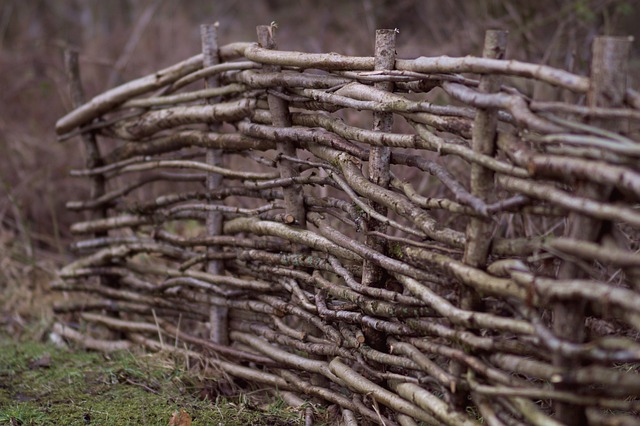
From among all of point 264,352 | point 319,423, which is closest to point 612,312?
point 319,423

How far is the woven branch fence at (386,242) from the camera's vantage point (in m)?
1.64

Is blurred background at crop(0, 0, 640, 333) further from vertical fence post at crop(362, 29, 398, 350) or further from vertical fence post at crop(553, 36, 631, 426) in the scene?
vertical fence post at crop(553, 36, 631, 426)

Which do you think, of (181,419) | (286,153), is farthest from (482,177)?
(181,419)

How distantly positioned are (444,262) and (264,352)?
1.14 meters

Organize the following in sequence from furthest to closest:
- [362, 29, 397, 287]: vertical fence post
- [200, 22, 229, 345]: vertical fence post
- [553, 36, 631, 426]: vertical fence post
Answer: [200, 22, 229, 345]: vertical fence post
[362, 29, 397, 287]: vertical fence post
[553, 36, 631, 426]: vertical fence post

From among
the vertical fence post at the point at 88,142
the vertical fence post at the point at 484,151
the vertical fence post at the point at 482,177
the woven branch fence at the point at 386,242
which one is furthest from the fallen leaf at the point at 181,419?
the vertical fence post at the point at 88,142

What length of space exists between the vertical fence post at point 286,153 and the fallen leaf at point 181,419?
0.83m

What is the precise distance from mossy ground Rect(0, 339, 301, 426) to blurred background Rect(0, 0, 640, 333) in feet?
2.50

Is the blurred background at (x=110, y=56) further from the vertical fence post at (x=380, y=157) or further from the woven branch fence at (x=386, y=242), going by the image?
the vertical fence post at (x=380, y=157)

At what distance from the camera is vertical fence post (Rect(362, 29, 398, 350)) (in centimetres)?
223

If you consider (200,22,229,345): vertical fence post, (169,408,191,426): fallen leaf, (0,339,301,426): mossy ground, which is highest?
(200,22,229,345): vertical fence post

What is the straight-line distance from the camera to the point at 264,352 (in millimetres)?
2887

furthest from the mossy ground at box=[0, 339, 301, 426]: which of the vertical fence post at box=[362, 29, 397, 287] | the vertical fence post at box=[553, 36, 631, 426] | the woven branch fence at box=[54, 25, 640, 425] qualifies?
the vertical fence post at box=[553, 36, 631, 426]

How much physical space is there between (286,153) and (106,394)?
1275mm
